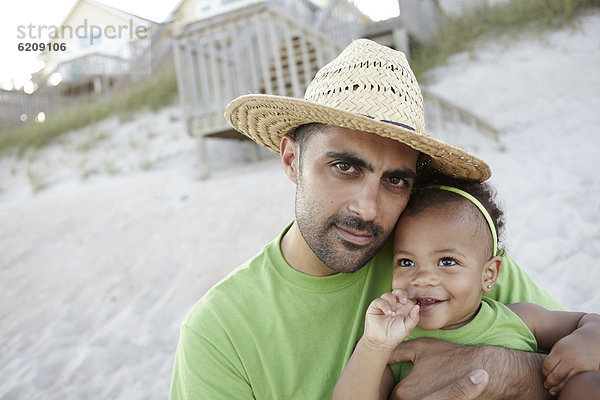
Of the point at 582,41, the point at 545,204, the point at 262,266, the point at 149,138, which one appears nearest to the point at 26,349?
the point at 262,266

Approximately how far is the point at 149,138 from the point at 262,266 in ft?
26.6

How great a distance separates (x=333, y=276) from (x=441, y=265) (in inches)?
18.2

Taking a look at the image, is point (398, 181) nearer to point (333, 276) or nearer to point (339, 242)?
point (339, 242)

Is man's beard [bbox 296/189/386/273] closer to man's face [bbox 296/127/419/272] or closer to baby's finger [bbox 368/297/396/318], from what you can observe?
man's face [bbox 296/127/419/272]

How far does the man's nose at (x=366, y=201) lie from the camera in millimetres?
1774

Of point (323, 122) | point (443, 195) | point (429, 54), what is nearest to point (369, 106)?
point (323, 122)

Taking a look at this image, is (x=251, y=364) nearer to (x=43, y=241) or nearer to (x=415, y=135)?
(x=415, y=135)

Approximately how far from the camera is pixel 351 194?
181cm

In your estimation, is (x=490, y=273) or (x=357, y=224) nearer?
(x=357, y=224)

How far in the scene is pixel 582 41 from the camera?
8.35 m

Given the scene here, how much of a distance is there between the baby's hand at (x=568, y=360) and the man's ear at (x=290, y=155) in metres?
1.25

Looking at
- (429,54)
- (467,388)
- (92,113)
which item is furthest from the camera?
(92,113)

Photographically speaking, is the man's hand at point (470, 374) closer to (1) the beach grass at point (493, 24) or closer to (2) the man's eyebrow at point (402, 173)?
(2) the man's eyebrow at point (402, 173)

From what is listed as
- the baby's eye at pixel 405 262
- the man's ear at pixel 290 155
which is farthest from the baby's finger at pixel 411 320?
the man's ear at pixel 290 155
